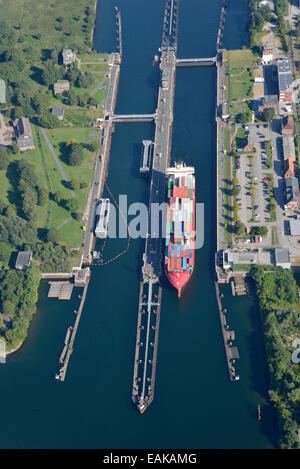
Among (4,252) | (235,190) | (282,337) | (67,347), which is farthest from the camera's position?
(235,190)

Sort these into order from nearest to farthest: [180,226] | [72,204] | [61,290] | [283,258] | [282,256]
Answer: [283,258] < [282,256] < [61,290] < [180,226] < [72,204]

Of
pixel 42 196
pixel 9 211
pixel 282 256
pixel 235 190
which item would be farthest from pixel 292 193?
pixel 9 211

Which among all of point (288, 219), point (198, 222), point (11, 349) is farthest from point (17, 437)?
point (288, 219)

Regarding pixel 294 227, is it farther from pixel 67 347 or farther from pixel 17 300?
pixel 17 300

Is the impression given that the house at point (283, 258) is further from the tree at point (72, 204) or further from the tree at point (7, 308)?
the tree at point (7, 308)

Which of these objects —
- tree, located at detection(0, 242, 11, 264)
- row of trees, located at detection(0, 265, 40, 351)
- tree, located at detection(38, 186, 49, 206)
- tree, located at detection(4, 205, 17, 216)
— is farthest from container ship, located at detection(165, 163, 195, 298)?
tree, located at detection(4, 205, 17, 216)

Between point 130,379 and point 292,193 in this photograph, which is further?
point 292,193

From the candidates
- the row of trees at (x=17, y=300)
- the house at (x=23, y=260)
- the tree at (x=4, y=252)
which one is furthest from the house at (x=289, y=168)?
the tree at (x=4, y=252)
